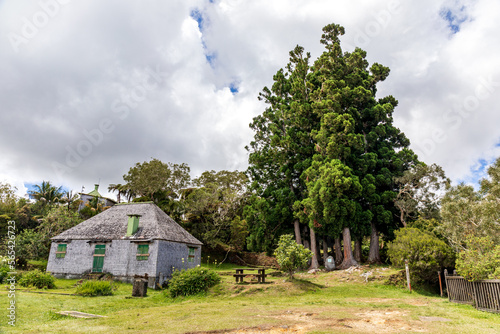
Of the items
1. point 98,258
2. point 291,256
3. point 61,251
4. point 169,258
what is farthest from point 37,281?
point 291,256

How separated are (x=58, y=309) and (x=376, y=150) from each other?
29157 millimetres

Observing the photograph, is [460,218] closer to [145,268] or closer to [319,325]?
[319,325]

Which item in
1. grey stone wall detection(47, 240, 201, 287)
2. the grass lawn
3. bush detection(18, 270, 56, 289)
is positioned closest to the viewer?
→ the grass lawn

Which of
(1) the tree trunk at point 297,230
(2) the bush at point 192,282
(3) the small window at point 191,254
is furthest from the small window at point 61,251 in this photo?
(1) the tree trunk at point 297,230

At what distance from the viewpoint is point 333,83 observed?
2806cm

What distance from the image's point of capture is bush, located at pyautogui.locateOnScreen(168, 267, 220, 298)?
15969 mm

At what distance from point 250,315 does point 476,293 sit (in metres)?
9.15

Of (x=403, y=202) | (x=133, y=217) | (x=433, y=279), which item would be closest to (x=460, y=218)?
(x=433, y=279)

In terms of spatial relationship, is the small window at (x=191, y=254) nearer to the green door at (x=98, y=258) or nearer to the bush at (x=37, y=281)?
the green door at (x=98, y=258)

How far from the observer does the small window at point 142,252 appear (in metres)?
20.6

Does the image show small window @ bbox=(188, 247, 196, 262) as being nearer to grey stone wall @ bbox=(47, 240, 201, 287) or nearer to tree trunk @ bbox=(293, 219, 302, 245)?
grey stone wall @ bbox=(47, 240, 201, 287)

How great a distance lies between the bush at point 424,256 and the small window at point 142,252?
55.6 ft

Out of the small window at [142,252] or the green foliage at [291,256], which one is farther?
the small window at [142,252]

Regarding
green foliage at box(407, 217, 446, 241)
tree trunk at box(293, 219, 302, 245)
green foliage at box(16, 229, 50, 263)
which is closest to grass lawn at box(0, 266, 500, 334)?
green foliage at box(407, 217, 446, 241)
